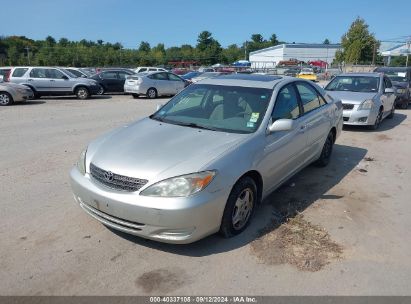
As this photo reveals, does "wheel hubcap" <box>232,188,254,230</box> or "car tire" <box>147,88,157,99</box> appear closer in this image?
"wheel hubcap" <box>232,188,254,230</box>

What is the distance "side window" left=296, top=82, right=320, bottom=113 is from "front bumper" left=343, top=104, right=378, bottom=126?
4.17 metres

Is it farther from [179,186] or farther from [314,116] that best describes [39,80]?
[179,186]

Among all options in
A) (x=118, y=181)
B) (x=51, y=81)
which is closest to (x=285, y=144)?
(x=118, y=181)

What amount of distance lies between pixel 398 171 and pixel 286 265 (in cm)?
408

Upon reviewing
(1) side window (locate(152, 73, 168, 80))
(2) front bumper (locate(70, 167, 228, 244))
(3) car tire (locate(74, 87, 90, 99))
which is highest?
(1) side window (locate(152, 73, 168, 80))

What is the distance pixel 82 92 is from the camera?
1847 cm

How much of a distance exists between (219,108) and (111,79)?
17276mm

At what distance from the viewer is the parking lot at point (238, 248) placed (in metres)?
3.24

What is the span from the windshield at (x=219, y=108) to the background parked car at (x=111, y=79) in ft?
53.5

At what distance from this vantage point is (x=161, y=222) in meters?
3.38

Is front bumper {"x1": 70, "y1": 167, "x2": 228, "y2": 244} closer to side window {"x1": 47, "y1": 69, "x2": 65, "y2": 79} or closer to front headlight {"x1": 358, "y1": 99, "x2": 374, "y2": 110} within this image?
front headlight {"x1": 358, "y1": 99, "x2": 374, "y2": 110}

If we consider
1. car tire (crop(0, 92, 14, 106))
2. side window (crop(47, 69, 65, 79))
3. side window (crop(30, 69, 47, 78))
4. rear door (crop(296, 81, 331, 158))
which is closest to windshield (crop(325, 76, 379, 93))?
rear door (crop(296, 81, 331, 158))

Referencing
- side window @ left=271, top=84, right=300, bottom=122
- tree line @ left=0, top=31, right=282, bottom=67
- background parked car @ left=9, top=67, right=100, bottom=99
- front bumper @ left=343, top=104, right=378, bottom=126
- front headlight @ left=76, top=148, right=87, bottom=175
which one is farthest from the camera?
tree line @ left=0, top=31, right=282, bottom=67

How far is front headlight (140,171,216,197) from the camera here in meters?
3.39
